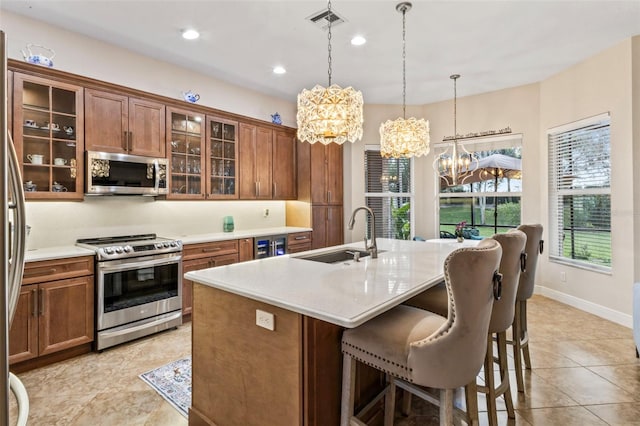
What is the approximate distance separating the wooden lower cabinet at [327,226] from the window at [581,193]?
3107 millimetres

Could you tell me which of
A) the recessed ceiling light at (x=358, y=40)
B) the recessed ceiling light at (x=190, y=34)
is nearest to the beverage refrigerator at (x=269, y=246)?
the recessed ceiling light at (x=190, y=34)

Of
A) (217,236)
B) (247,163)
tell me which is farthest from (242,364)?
(247,163)

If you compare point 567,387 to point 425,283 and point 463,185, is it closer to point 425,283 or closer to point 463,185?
point 425,283

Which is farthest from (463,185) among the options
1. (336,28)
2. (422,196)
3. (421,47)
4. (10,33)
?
(10,33)

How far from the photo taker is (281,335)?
1531 mm

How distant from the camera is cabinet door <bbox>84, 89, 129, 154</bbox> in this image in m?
3.25

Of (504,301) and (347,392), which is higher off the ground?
(504,301)

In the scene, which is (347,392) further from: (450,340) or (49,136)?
(49,136)

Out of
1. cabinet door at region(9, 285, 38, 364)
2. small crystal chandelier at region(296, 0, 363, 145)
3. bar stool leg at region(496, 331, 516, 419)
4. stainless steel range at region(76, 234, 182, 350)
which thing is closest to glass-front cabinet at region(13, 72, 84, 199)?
stainless steel range at region(76, 234, 182, 350)

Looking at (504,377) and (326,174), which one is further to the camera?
(326,174)

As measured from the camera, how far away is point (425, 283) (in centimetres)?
180

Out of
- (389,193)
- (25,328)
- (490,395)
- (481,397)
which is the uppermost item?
(389,193)

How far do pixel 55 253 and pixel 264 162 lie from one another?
2.81 meters

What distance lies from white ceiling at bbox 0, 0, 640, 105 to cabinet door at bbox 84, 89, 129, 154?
639 millimetres
